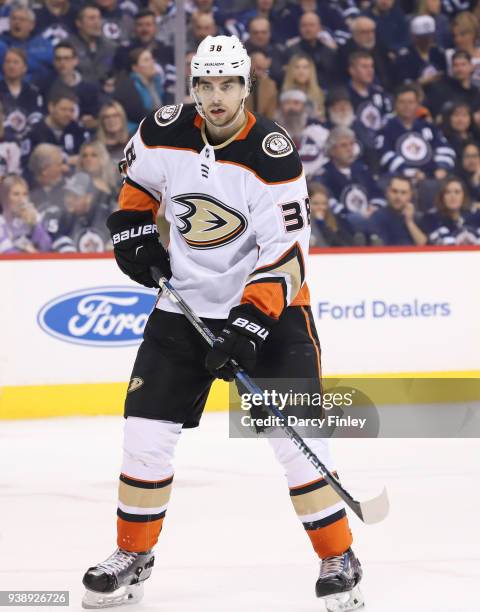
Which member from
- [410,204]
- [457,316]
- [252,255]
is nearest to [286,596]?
[252,255]

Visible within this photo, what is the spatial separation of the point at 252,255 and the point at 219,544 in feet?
2.90

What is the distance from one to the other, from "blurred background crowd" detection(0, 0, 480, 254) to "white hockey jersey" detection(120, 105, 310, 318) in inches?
109

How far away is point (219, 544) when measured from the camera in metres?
3.18

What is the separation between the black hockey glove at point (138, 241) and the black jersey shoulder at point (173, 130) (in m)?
0.20

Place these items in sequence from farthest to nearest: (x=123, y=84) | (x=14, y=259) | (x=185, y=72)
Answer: (x=123, y=84), (x=185, y=72), (x=14, y=259)

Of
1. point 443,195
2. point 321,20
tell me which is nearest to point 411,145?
point 443,195

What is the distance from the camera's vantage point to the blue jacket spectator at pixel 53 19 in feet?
19.6

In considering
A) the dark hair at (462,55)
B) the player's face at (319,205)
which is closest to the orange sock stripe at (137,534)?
the player's face at (319,205)

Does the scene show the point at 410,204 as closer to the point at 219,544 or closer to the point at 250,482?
the point at 250,482

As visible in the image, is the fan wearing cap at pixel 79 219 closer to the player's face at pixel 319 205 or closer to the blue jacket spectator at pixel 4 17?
the blue jacket spectator at pixel 4 17

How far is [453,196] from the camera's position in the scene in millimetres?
6289

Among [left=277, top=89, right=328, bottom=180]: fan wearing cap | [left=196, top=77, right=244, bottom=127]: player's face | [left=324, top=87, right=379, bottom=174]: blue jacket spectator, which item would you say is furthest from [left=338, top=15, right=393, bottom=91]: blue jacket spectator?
[left=196, top=77, right=244, bottom=127]: player's face

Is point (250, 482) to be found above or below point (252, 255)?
below

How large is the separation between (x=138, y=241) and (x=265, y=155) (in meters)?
0.41
